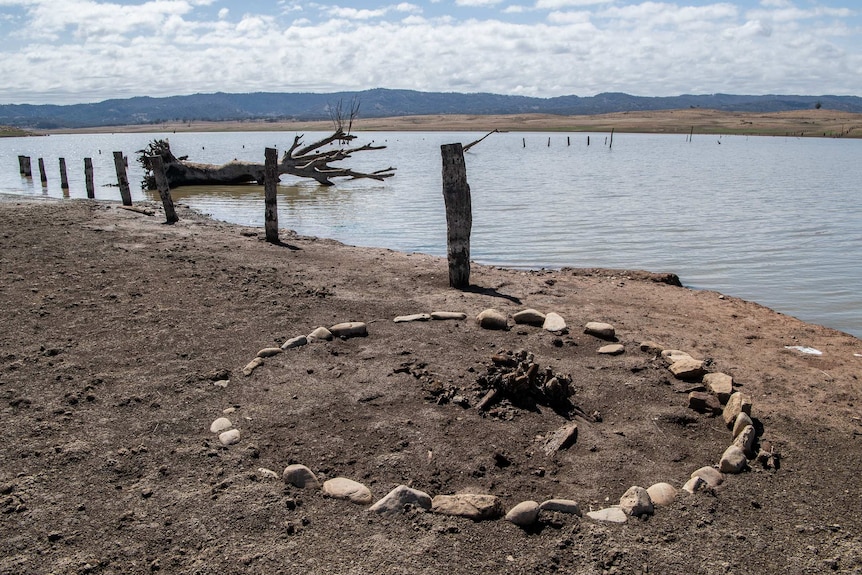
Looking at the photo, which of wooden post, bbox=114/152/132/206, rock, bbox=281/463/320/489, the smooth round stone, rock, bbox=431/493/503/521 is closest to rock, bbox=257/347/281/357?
the smooth round stone

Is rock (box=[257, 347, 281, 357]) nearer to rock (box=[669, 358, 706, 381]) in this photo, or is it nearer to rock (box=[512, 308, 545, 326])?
rock (box=[512, 308, 545, 326])

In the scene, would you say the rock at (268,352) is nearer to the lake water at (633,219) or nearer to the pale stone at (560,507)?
the pale stone at (560,507)

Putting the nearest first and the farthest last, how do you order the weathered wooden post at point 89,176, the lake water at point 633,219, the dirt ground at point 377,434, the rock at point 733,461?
the dirt ground at point 377,434, the rock at point 733,461, the lake water at point 633,219, the weathered wooden post at point 89,176

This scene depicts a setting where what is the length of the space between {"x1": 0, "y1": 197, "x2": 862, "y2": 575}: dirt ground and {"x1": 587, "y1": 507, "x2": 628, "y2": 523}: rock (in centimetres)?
8

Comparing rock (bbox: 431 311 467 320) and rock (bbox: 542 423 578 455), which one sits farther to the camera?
rock (bbox: 431 311 467 320)

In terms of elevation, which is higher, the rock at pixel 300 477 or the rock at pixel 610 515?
the rock at pixel 300 477

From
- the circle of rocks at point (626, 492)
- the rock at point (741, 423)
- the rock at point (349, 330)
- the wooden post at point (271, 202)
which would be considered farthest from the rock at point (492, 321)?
the wooden post at point (271, 202)

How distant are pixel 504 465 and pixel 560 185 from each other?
29575 mm

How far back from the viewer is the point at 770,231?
63.5 feet

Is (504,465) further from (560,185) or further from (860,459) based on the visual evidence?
(560,185)

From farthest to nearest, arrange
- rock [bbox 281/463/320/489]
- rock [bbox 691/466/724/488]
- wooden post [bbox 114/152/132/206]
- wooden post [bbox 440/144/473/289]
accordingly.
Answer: wooden post [bbox 114/152/132/206] < wooden post [bbox 440/144/473/289] < rock [bbox 691/466/724/488] < rock [bbox 281/463/320/489]

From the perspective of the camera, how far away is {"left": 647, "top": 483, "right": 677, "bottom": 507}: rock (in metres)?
4.66

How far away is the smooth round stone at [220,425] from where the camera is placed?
5.54 m

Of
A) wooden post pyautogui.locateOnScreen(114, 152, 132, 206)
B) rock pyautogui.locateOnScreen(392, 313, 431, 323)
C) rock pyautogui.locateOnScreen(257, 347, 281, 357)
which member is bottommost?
rock pyautogui.locateOnScreen(257, 347, 281, 357)
